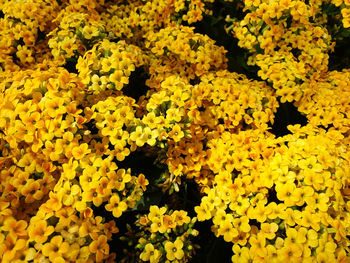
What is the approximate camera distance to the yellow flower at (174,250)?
172cm

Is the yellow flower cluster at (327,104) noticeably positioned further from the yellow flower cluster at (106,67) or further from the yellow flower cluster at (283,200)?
the yellow flower cluster at (106,67)

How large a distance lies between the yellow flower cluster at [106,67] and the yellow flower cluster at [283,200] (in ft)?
2.84

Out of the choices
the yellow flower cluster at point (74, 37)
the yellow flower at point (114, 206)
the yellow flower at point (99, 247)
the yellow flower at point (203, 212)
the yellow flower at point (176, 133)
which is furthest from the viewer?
the yellow flower cluster at point (74, 37)

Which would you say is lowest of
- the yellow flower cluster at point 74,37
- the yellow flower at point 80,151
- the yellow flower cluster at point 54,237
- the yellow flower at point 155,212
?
the yellow flower at point 155,212

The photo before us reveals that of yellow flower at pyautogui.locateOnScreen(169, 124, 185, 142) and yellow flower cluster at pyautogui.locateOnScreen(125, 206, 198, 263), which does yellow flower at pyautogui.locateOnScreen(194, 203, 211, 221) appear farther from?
yellow flower at pyautogui.locateOnScreen(169, 124, 185, 142)

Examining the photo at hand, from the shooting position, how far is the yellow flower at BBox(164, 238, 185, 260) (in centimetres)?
172

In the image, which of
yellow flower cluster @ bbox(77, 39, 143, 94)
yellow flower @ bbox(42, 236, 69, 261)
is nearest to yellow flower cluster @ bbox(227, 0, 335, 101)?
yellow flower cluster @ bbox(77, 39, 143, 94)

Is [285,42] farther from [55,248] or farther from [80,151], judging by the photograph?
[55,248]

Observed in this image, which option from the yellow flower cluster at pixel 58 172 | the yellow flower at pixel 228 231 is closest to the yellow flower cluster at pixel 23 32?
the yellow flower cluster at pixel 58 172

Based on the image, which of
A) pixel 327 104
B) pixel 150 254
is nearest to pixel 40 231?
pixel 150 254

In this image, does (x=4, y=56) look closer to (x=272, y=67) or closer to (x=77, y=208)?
(x=77, y=208)

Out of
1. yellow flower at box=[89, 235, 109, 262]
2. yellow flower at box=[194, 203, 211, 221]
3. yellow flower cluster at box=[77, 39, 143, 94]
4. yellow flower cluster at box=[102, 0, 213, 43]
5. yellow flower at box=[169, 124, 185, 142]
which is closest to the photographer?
yellow flower at box=[89, 235, 109, 262]

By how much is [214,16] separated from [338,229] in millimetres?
2661

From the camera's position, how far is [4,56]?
2.67 meters
